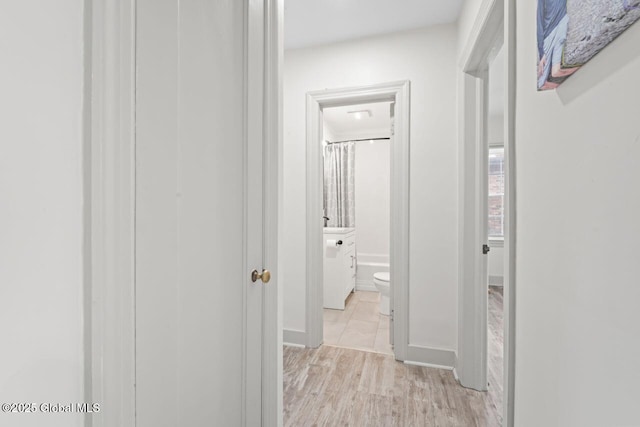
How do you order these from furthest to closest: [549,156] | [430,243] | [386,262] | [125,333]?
[386,262], [430,243], [549,156], [125,333]

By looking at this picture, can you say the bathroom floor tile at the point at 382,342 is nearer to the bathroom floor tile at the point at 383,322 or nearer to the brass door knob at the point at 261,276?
the bathroom floor tile at the point at 383,322

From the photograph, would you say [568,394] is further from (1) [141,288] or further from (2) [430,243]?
(2) [430,243]

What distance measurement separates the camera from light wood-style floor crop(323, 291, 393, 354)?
2.60 metres

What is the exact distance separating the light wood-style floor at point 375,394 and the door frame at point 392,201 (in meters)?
0.25

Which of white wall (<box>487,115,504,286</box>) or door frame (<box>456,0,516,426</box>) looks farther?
white wall (<box>487,115,504,286</box>)

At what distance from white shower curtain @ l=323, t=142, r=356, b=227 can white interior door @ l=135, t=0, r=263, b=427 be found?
3.23m

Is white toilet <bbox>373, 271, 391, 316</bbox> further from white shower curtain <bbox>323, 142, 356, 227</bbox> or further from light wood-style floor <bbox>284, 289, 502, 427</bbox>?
white shower curtain <bbox>323, 142, 356, 227</bbox>

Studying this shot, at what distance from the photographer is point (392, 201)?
2.41 m

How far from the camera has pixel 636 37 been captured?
526mm

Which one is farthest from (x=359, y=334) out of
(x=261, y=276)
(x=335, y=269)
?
(x=261, y=276)

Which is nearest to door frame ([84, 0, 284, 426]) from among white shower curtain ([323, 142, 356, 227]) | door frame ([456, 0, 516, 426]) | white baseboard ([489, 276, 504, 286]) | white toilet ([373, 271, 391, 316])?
door frame ([456, 0, 516, 426])

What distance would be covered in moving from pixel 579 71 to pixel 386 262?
4.17 metres
